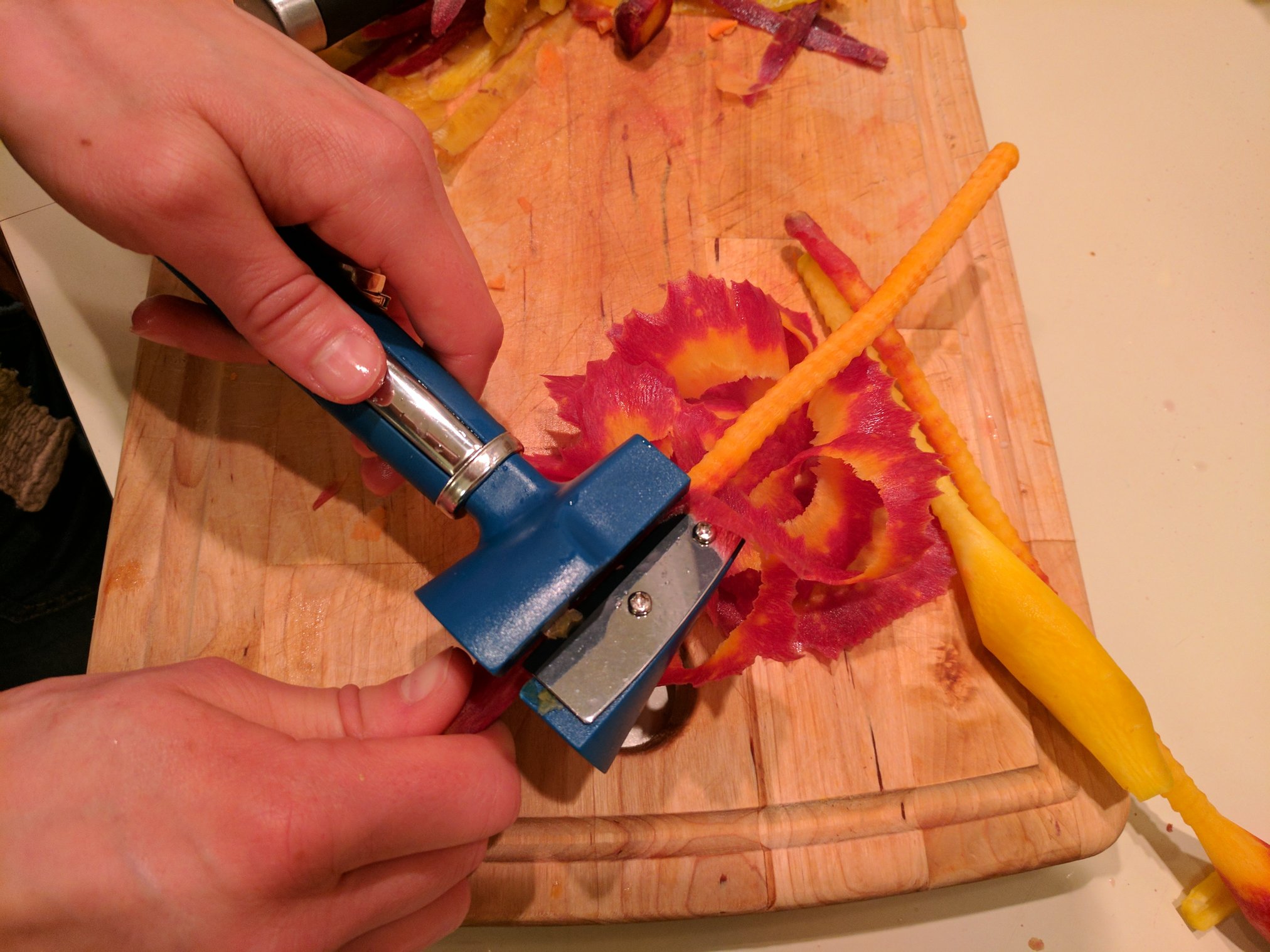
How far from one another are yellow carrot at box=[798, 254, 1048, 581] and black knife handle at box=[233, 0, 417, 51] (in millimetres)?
930

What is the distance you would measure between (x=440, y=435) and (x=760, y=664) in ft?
1.94

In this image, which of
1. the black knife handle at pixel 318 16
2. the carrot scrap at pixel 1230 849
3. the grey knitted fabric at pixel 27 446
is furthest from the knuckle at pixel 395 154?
the carrot scrap at pixel 1230 849

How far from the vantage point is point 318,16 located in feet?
4.23

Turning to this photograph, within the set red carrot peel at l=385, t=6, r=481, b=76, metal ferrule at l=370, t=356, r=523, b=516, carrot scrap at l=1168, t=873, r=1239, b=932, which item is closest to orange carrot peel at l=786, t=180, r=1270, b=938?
carrot scrap at l=1168, t=873, r=1239, b=932

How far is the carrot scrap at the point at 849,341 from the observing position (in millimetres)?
1005

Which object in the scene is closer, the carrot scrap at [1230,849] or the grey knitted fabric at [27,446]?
the carrot scrap at [1230,849]

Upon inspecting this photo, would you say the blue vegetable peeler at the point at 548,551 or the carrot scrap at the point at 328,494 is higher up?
the blue vegetable peeler at the point at 548,551

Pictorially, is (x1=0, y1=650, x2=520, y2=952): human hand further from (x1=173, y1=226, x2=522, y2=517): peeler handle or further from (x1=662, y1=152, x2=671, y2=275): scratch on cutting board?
(x1=662, y1=152, x2=671, y2=275): scratch on cutting board

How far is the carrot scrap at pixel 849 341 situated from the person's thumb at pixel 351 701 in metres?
0.39

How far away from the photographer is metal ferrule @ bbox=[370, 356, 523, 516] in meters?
0.92

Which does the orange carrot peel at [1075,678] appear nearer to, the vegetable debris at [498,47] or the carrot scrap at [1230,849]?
the carrot scrap at [1230,849]

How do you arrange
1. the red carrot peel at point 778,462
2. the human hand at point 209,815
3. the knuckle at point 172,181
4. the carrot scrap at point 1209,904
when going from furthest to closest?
1. the carrot scrap at point 1209,904
2. the red carrot peel at point 778,462
3. the knuckle at point 172,181
4. the human hand at point 209,815

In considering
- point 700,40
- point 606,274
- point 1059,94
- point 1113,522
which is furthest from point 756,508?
point 1059,94

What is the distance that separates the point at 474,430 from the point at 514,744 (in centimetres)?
46
